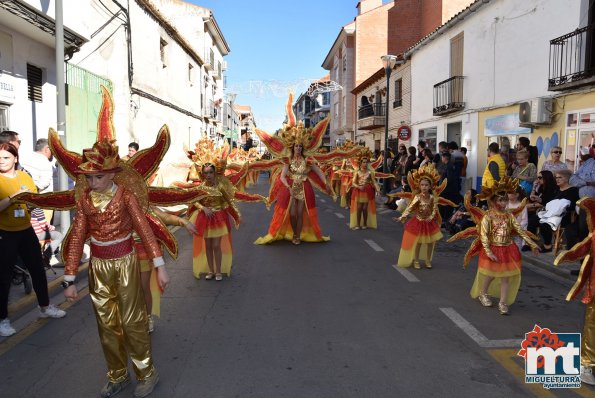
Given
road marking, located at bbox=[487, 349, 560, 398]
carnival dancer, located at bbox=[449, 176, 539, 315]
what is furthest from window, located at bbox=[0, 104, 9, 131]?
road marking, located at bbox=[487, 349, 560, 398]

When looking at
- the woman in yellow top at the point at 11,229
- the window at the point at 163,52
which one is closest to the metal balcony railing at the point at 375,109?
the window at the point at 163,52

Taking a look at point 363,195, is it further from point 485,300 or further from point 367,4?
point 367,4

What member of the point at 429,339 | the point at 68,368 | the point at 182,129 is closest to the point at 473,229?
the point at 429,339

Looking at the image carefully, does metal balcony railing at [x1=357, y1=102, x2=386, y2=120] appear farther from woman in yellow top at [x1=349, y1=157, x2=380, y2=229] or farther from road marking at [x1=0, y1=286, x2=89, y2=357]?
road marking at [x1=0, y1=286, x2=89, y2=357]

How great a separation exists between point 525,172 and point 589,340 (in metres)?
6.44

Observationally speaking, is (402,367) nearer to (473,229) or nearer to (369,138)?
(473,229)

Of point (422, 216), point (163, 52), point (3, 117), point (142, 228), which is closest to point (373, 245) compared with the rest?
point (422, 216)

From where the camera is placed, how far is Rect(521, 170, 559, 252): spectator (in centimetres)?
880

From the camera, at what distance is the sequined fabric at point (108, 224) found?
3.44 meters

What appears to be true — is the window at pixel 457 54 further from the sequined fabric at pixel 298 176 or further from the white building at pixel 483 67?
the sequined fabric at pixel 298 176

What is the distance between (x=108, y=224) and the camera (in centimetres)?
344

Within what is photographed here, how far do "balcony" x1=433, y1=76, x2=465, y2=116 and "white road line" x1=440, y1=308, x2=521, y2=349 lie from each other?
1423 cm

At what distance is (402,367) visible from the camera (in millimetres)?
3893

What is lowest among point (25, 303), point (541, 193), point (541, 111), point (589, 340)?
point (25, 303)
